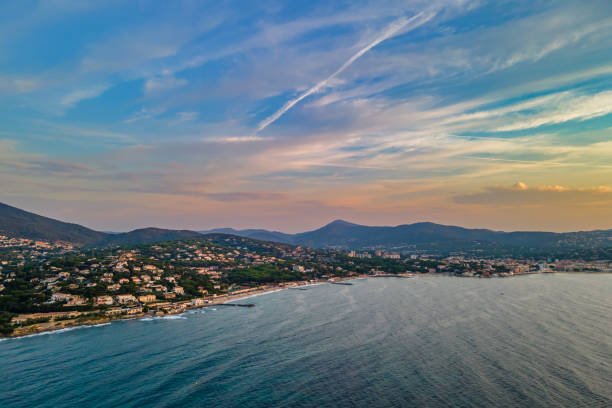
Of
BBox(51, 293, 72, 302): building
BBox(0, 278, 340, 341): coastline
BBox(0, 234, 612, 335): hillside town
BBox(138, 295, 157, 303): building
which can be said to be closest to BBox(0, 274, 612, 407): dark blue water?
BBox(0, 278, 340, 341): coastline

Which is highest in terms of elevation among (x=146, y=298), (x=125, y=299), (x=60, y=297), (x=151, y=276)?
(x=151, y=276)

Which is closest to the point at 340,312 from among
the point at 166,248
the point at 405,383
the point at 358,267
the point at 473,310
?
the point at 473,310

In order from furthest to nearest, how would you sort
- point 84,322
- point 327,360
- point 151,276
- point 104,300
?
1. point 151,276
2. point 104,300
3. point 84,322
4. point 327,360

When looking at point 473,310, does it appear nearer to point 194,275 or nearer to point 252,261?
point 194,275

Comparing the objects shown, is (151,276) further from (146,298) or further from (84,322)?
(84,322)

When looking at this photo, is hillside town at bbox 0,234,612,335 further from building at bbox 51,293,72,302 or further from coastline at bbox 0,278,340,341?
coastline at bbox 0,278,340,341

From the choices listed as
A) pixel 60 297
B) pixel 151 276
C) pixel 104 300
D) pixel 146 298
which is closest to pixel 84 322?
pixel 104 300

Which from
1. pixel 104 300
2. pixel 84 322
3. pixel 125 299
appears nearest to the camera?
pixel 84 322
